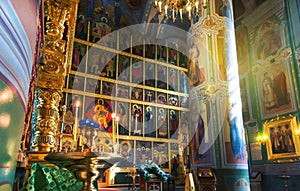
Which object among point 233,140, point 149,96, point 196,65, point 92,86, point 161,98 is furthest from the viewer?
point 161,98

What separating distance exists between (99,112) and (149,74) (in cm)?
329

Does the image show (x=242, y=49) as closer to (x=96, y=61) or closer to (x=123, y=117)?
(x=123, y=117)

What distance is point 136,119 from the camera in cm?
1047

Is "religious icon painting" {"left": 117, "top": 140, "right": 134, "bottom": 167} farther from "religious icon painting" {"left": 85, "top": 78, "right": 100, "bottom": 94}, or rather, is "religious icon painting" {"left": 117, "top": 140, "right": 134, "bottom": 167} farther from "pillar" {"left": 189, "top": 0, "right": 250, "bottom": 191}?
"pillar" {"left": 189, "top": 0, "right": 250, "bottom": 191}

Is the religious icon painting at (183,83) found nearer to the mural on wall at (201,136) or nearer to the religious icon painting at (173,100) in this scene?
the religious icon painting at (173,100)

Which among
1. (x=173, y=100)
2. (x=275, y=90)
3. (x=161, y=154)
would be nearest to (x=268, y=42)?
(x=275, y=90)

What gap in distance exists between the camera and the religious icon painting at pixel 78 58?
9820mm

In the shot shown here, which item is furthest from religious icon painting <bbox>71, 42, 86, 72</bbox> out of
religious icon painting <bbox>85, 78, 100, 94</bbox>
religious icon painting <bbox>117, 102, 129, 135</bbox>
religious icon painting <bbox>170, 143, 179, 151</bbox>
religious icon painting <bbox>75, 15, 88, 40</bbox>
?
religious icon painting <bbox>170, 143, 179, 151</bbox>

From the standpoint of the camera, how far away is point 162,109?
11.3 meters

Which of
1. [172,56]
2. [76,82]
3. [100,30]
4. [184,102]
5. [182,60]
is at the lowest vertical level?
[184,102]

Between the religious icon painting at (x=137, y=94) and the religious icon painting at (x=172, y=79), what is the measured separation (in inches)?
70.7

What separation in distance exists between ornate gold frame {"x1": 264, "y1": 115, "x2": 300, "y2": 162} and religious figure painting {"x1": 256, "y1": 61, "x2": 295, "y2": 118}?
1.39 feet

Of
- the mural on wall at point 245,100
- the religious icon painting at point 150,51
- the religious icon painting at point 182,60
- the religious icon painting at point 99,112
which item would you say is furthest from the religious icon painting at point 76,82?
the mural on wall at point 245,100

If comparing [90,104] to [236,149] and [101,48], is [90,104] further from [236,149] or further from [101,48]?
[236,149]
